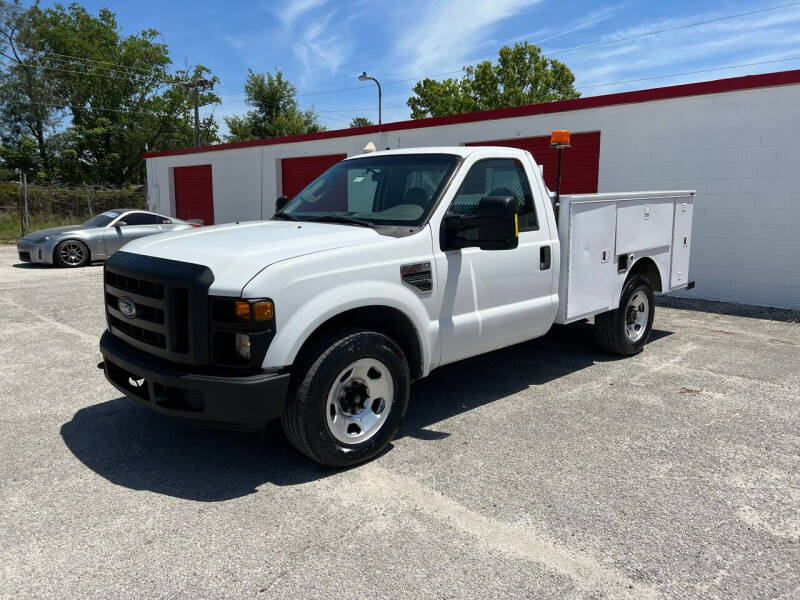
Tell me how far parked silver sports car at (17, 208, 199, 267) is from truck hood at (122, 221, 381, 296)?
9.46 metres

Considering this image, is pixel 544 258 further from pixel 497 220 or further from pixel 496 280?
pixel 497 220

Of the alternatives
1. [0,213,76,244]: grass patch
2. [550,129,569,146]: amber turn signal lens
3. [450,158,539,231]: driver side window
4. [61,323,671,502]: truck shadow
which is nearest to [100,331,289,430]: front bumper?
[61,323,671,502]: truck shadow

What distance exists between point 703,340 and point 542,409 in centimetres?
343

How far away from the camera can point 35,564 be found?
2.76 m

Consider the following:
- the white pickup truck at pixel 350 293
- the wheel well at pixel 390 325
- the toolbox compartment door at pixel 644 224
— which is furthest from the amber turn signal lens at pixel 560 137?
the wheel well at pixel 390 325

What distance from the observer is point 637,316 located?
6.50 metres

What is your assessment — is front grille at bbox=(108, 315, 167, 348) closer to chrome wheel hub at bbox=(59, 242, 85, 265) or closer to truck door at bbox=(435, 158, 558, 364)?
truck door at bbox=(435, 158, 558, 364)

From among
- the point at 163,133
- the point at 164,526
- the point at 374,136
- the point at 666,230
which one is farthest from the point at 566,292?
the point at 163,133

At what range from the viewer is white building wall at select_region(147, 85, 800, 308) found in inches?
357

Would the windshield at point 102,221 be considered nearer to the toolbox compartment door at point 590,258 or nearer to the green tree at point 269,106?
the toolbox compartment door at point 590,258

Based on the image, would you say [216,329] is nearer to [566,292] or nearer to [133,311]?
[133,311]

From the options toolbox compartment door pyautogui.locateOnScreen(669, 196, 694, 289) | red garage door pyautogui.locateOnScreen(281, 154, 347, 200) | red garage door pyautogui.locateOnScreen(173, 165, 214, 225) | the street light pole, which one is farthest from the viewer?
the street light pole

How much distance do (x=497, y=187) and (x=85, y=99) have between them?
5261 centimetres

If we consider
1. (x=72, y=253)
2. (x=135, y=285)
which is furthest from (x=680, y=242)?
(x=72, y=253)
